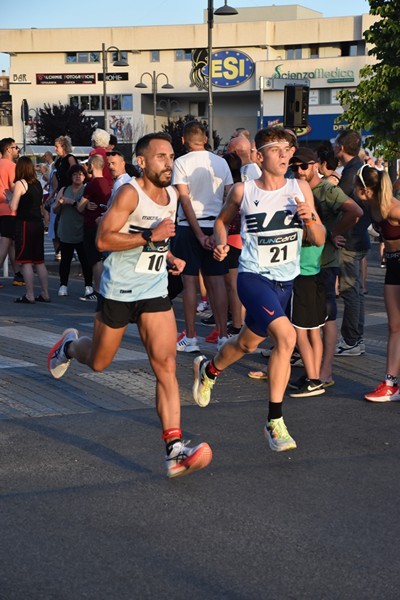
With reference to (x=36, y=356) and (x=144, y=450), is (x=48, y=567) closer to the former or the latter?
(x=144, y=450)

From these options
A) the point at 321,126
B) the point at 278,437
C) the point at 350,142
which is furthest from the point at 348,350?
the point at 321,126

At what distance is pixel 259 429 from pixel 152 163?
2.06m

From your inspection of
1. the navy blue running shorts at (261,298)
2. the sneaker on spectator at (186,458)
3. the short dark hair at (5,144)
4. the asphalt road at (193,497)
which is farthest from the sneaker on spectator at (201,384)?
the short dark hair at (5,144)

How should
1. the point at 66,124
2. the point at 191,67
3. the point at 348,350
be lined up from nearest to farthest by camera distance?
the point at 348,350
the point at 66,124
the point at 191,67

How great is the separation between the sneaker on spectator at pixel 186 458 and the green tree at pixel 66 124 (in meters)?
76.5

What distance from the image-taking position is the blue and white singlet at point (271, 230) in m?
6.71

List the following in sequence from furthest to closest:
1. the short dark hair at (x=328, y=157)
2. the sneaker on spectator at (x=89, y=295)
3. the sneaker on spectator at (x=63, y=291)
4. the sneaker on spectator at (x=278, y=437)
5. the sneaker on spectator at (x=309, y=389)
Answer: the sneaker on spectator at (x=63, y=291)
the sneaker on spectator at (x=89, y=295)
the short dark hair at (x=328, y=157)
the sneaker on spectator at (x=309, y=389)
the sneaker on spectator at (x=278, y=437)

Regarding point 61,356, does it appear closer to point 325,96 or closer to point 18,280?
point 18,280

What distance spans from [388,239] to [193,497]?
3.10 meters

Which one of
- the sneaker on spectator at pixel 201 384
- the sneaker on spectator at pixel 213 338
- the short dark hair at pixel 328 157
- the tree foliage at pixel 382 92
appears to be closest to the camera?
the sneaker on spectator at pixel 201 384

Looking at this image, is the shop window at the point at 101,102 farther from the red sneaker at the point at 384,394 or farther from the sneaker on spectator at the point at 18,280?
the red sneaker at the point at 384,394

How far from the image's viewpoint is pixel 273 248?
671cm

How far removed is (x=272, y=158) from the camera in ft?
22.1

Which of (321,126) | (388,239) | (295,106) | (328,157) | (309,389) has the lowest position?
(321,126)
